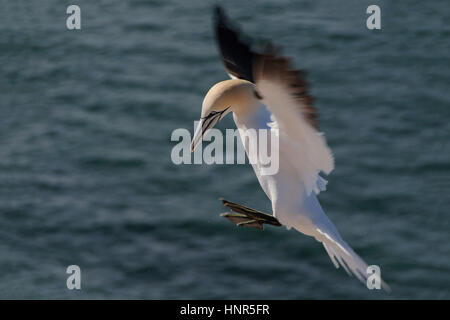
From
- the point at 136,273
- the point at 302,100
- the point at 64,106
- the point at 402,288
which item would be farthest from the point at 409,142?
the point at 302,100

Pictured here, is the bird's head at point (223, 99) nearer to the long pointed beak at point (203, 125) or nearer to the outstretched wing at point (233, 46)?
the long pointed beak at point (203, 125)

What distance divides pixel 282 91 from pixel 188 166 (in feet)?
24.4

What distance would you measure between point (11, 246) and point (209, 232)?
2.64m

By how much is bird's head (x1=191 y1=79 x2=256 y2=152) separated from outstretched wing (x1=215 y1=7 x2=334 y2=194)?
0.32 feet

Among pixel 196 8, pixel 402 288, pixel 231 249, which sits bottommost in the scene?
pixel 402 288

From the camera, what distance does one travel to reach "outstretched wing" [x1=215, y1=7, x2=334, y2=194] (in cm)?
613

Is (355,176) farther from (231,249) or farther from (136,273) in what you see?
(136,273)

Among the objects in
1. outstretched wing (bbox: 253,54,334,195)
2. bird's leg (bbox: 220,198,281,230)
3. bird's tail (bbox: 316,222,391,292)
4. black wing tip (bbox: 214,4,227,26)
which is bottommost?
bird's tail (bbox: 316,222,391,292)

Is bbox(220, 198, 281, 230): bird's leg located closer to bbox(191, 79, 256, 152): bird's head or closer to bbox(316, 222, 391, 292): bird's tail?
bbox(316, 222, 391, 292): bird's tail

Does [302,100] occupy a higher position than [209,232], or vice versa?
[209,232]

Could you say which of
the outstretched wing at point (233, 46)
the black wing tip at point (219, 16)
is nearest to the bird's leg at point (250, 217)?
the outstretched wing at point (233, 46)

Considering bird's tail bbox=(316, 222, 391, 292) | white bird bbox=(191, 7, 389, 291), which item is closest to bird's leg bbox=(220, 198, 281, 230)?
white bird bbox=(191, 7, 389, 291)

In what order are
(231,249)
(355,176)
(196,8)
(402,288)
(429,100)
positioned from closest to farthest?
1. (402,288)
2. (231,249)
3. (355,176)
4. (429,100)
5. (196,8)

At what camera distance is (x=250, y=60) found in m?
6.28
